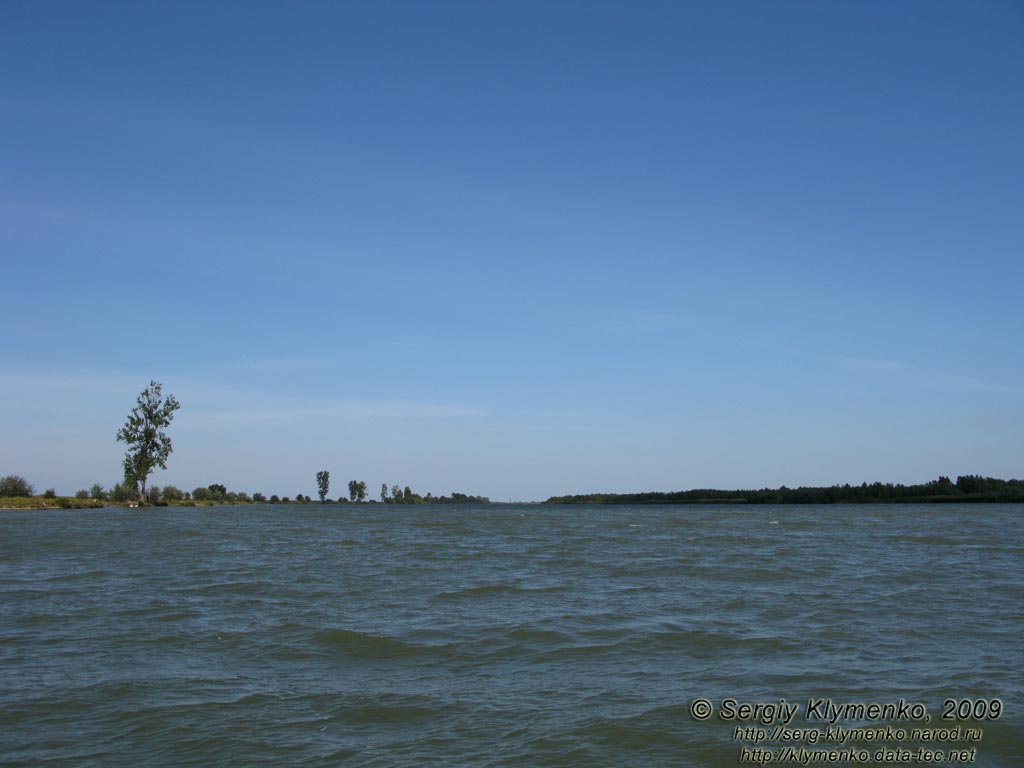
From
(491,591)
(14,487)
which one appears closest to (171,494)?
(14,487)

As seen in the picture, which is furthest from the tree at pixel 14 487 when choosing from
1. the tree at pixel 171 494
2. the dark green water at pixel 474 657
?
the dark green water at pixel 474 657

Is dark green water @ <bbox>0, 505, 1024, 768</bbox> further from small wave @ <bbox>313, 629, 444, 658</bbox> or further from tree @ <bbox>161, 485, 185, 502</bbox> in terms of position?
tree @ <bbox>161, 485, 185, 502</bbox>

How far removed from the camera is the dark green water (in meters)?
7.71

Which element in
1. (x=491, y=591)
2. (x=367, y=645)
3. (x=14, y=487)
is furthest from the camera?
(x=14, y=487)

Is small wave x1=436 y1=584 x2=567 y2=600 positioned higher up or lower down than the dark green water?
lower down

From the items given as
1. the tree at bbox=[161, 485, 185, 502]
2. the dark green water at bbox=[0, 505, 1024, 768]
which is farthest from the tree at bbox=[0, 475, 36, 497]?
the dark green water at bbox=[0, 505, 1024, 768]

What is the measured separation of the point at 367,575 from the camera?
70.4 feet

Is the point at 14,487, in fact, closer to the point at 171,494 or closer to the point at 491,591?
the point at 171,494

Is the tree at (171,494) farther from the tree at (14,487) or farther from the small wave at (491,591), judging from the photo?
the small wave at (491,591)

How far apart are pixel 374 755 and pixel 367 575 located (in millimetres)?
14531

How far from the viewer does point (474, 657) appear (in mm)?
11273

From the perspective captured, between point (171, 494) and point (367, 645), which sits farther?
point (171, 494)

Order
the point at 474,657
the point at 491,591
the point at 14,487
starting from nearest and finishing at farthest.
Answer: the point at 474,657 < the point at 491,591 < the point at 14,487

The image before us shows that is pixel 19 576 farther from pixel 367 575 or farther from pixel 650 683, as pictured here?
pixel 650 683
